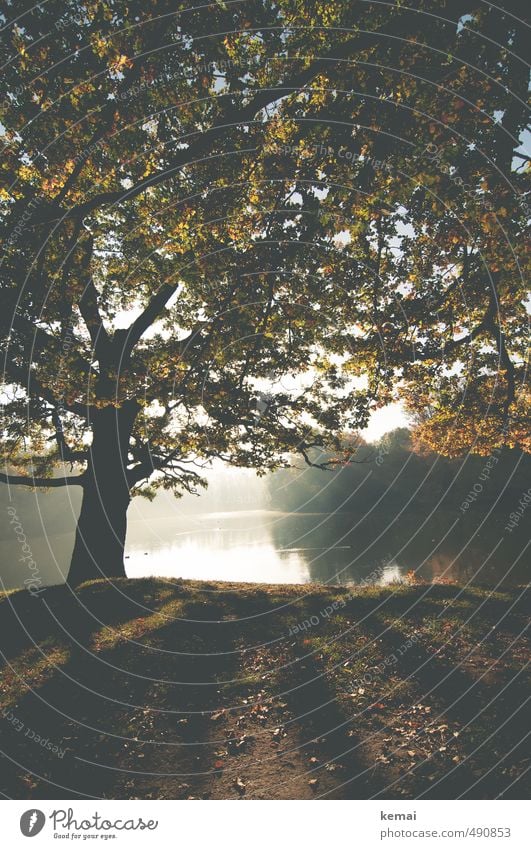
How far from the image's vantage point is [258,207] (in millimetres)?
9695

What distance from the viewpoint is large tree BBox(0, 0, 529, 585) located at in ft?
22.3

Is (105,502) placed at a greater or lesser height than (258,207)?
lesser

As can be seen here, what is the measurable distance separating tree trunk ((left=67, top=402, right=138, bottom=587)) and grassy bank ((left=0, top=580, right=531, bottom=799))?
4.84 m

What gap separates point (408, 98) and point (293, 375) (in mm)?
11441

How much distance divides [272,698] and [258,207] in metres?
10.5

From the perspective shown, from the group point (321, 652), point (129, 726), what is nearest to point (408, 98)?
point (321, 652)

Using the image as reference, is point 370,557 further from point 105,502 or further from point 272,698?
point 272,698

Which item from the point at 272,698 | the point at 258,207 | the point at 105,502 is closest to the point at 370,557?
the point at 105,502

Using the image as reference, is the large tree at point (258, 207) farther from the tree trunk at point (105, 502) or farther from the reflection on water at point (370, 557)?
the reflection on water at point (370, 557)

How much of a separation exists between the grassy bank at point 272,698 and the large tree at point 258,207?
6.82 metres

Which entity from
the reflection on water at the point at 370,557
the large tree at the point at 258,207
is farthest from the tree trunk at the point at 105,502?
the reflection on water at the point at 370,557

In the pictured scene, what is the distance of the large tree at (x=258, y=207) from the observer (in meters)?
6.79

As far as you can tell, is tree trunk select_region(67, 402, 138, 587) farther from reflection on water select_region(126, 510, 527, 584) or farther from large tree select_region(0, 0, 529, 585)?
reflection on water select_region(126, 510, 527, 584)

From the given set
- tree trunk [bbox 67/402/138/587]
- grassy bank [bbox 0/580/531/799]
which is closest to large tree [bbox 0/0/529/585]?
tree trunk [bbox 67/402/138/587]
